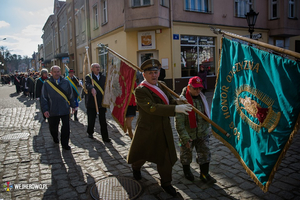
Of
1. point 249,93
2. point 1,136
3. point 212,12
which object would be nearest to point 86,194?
point 249,93

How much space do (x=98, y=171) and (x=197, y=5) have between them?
1488 cm

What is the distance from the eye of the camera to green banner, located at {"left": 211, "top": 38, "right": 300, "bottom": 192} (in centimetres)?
244

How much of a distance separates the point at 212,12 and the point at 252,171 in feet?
52.6

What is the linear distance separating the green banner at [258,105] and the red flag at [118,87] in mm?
2254

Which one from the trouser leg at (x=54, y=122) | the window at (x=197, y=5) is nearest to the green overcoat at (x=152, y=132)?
the trouser leg at (x=54, y=122)

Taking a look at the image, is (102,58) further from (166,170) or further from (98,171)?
(166,170)

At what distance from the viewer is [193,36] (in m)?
16.8

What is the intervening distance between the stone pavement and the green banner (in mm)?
884

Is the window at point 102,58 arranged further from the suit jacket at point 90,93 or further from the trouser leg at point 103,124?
the trouser leg at point 103,124

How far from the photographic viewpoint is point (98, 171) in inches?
177

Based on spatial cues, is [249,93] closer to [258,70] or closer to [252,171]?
[258,70]

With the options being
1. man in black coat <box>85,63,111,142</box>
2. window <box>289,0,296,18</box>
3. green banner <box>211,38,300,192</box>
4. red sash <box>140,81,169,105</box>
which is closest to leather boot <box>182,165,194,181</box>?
green banner <box>211,38,300,192</box>

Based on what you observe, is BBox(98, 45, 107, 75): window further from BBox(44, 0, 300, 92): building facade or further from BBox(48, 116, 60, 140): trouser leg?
BBox(48, 116, 60, 140): trouser leg

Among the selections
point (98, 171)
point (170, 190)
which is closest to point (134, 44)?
point (98, 171)
